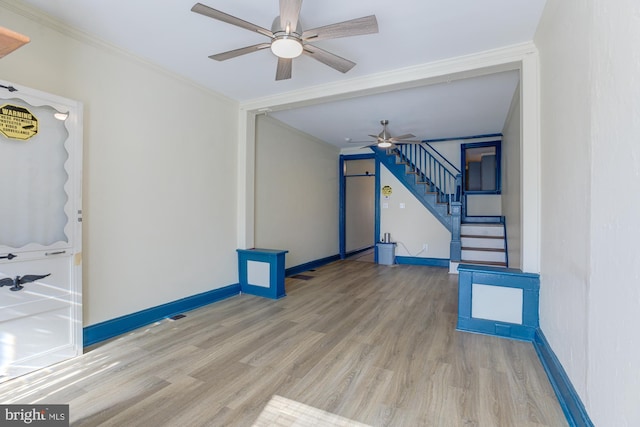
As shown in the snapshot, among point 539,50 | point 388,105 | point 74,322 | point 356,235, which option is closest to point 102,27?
point 74,322

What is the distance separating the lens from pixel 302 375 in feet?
7.33

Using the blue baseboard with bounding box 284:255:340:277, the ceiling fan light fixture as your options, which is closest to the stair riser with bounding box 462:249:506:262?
the blue baseboard with bounding box 284:255:340:277

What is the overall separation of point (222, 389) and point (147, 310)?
1.66m

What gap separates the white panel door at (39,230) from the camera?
2.17 metres

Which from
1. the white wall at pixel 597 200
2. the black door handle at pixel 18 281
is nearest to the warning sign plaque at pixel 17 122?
the black door handle at pixel 18 281

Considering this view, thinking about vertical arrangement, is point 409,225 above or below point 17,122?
below

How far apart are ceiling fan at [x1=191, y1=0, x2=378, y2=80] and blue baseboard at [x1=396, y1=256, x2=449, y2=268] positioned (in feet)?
17.5

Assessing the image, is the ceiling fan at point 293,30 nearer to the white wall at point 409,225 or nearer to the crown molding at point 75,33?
the crown molding at point 75,33

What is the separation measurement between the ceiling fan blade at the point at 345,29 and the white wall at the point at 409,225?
5.17 m

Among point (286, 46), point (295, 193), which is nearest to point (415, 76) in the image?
point (286, 46)

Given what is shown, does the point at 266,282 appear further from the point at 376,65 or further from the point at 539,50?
the point at 539,50

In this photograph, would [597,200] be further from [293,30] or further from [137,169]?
[137,169]

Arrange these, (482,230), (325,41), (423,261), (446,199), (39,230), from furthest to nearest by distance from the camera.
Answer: (423,261)
(446,199)
(482,230)
(325,41)
(39,230)

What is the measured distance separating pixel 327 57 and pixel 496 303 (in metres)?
2.84
